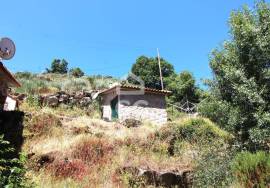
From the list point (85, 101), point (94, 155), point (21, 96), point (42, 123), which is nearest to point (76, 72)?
point (85, 101)

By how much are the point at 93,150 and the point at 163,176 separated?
3043mm

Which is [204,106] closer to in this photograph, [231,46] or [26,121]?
[231,46]

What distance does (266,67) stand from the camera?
13.1 m

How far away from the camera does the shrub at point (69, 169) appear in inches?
421

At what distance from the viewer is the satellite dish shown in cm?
1289

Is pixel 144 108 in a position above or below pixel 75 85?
below

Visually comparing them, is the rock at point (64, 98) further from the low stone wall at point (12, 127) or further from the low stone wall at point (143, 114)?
the low stone wall at point (12, 127)

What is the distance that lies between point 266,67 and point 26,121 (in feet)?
33.4

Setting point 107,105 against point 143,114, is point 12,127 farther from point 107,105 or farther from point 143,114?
point 107,105

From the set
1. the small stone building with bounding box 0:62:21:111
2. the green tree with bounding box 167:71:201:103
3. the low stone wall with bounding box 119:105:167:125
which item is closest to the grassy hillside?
the small stone building with bounding box 0:62:21:111

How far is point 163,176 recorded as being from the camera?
10766 mm

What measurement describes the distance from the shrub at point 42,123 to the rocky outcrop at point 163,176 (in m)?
5.71

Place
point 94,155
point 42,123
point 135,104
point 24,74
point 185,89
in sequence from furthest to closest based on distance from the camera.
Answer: point 24,74, point 185,89, point 135,104, point 42,123, point 94,155

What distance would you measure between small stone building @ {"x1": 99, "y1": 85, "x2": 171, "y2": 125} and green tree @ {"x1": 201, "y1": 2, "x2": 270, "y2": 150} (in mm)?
8630
